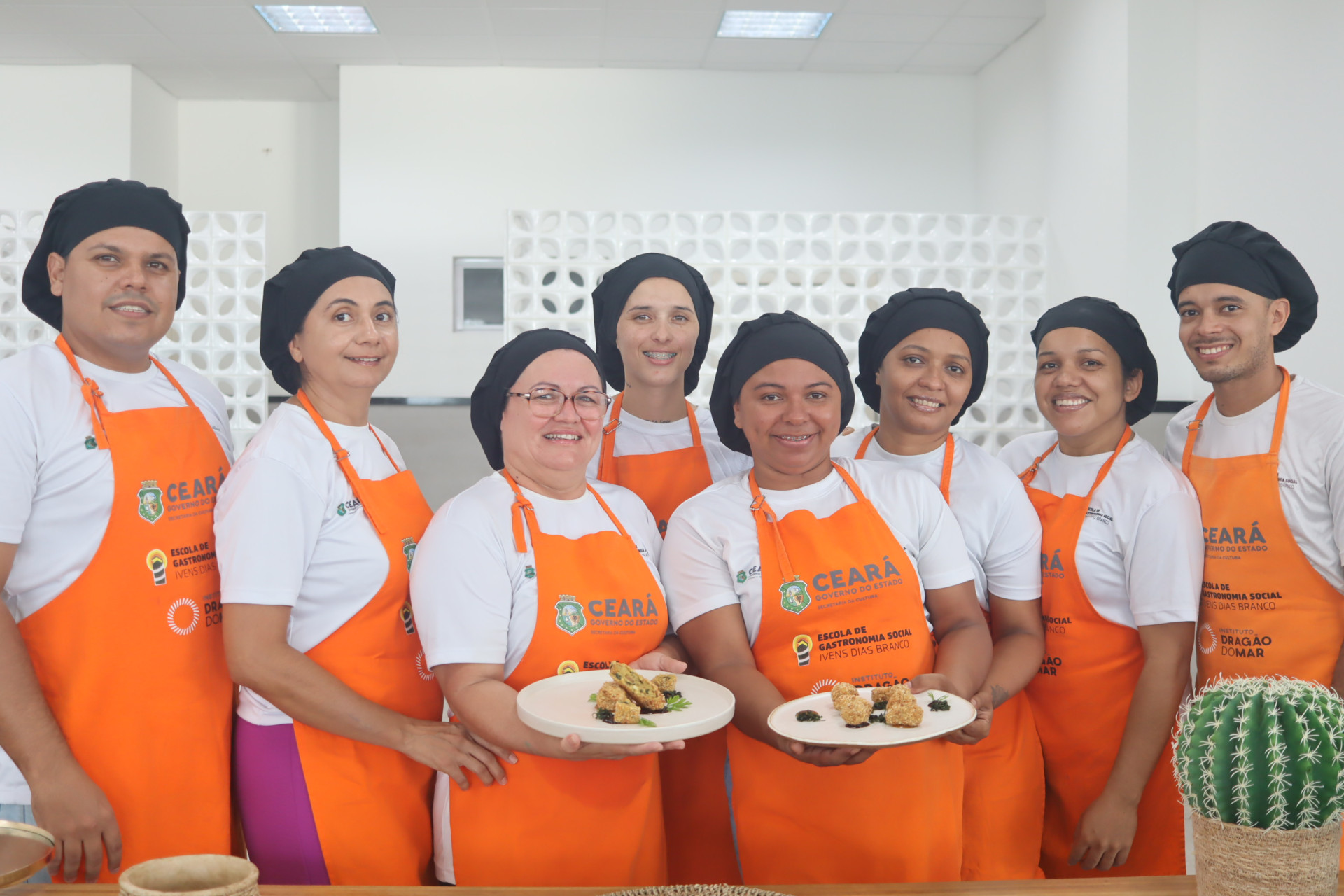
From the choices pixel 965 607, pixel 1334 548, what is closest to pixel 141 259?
pixel 965 607

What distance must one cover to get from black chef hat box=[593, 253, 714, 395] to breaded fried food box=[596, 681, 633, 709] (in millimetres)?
998

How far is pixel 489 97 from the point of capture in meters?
7.81

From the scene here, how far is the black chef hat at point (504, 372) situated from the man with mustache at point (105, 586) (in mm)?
572

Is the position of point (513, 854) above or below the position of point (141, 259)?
below

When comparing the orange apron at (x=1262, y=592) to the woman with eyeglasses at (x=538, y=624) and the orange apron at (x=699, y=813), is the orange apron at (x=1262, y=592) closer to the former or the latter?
the orange apron at (x=699, y=813)

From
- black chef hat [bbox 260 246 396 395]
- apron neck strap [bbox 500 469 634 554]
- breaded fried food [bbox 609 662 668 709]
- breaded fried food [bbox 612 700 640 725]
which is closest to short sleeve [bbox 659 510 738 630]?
apron neck strap [bbox 500 469 634 554]

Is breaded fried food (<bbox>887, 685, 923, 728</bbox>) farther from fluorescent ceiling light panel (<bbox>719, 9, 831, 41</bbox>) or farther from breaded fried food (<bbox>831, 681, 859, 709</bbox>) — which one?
fluorescent ceiling light panel (<bbox>719, 9, 831, 41</bbox>)

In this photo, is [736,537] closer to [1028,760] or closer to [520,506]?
[520,506]

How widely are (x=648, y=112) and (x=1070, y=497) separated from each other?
661 centimetres

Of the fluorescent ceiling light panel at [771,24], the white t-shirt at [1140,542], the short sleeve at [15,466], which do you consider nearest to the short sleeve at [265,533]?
the short sleeve at [15,466]

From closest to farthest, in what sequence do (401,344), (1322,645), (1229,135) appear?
(1322,645) → (1229,135) → (401,344)

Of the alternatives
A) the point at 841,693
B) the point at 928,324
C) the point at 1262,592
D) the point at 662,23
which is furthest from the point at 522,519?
the point at 662,23

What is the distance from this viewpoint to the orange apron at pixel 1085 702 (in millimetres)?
2051

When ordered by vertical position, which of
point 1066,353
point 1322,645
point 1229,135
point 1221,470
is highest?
point 1229,135
